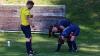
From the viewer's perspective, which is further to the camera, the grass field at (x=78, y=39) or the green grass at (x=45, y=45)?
the grass field at (x=78, y=39)

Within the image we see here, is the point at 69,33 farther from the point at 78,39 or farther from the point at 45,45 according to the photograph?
the point at 78,39

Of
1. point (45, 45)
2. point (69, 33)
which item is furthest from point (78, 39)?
point (69, 33)

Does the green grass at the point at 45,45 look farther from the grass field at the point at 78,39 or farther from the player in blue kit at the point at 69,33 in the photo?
the player in blue kit at the point at 69,33

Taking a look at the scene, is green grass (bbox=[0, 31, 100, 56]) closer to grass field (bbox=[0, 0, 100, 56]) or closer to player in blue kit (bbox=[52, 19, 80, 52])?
grass field (bbox=[0, 0, 100, 56])

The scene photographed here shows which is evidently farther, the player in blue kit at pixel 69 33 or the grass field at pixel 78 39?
the grass field at pixel 78 39

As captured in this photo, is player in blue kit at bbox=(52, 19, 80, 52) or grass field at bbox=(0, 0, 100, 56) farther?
grass field at bbox=(0, 0, 100, 56)

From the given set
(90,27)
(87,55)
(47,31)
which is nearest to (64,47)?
(87,55)

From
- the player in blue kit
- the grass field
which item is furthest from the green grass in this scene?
the player in blue kit


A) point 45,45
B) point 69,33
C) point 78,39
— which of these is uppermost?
point 69,33

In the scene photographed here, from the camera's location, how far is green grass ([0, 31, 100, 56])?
53.8 feet

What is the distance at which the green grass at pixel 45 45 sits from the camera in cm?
1639

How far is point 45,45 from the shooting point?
1848 cm

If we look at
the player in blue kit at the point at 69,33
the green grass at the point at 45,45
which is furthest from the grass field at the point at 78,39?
the player in blue kit at the point at 69,33

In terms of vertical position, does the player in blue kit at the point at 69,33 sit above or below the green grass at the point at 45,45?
above
